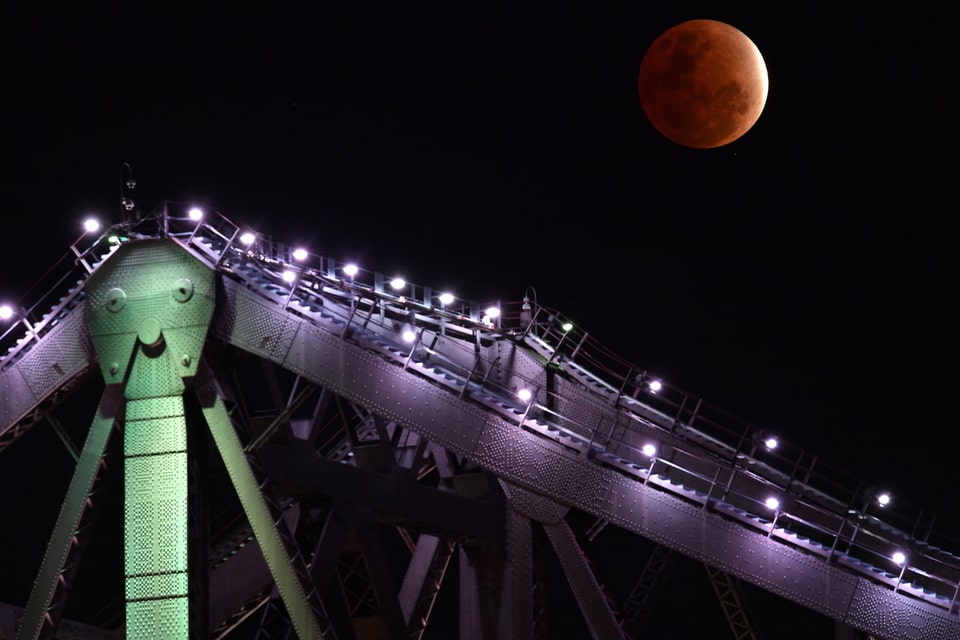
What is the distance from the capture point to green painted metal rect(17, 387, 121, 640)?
27.3 metres

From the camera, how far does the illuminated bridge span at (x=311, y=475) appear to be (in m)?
25.9

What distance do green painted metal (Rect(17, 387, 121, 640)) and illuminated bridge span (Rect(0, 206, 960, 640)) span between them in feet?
0.14

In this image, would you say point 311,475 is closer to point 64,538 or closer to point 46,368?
point 64,538

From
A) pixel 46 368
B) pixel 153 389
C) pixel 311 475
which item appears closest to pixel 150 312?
pixel 153 389

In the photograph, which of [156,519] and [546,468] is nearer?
[546,468]

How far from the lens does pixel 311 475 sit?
28516 mm

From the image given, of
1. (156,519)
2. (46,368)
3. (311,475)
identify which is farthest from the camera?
(46,368)

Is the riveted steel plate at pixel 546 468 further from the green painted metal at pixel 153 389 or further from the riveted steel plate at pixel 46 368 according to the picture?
the riveted steel plate at pixel 46 368

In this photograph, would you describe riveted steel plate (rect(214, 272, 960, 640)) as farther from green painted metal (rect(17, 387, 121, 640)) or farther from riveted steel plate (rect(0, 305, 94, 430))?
riveted steel plate (rect(0, 305, 94, 430))

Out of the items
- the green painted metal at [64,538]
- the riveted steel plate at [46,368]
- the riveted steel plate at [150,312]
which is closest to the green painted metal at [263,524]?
the riveted steel plate at [150,312]

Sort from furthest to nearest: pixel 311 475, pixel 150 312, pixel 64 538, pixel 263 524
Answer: pixel 311 475, pixel 150 312, pixel 64 538, pixel 263 524

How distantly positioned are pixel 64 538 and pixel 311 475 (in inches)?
193

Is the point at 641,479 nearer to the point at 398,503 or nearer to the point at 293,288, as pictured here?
the point at 398,503

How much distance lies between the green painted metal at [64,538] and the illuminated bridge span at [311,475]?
1.7 inches
